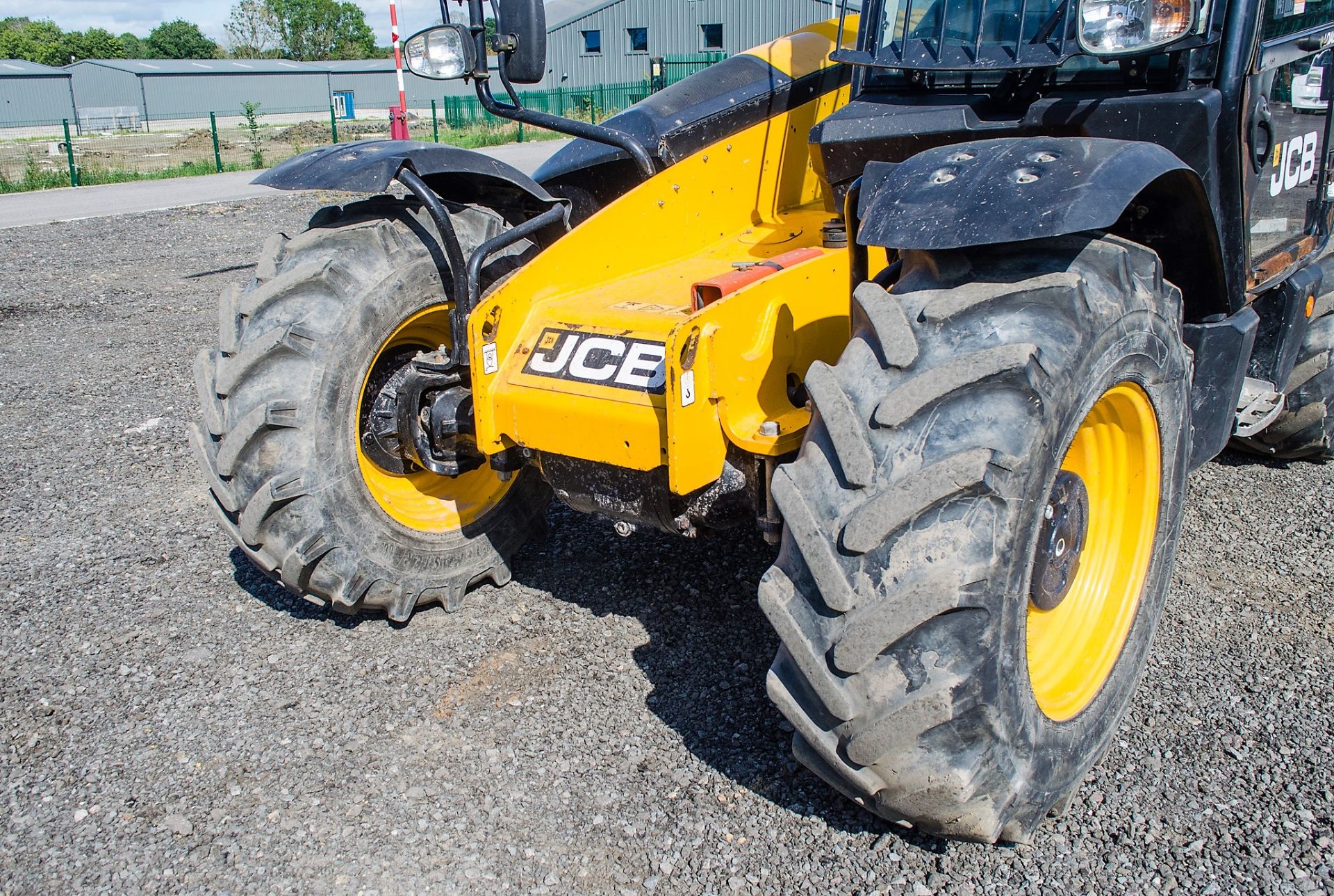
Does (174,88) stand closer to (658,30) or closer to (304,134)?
(658,30)

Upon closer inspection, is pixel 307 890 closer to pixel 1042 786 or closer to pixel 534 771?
pixel 534 771

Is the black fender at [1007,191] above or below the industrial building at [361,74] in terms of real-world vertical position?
below

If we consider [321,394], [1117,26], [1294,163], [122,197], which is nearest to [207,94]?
[122,197]

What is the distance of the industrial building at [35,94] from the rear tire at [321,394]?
5071cm

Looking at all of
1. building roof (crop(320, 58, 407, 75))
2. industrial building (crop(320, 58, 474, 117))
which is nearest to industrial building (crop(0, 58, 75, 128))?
industrial building (crop(320, 58, 474, 117))

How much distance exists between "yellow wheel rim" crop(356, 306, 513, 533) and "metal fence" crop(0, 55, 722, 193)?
37.4 ft

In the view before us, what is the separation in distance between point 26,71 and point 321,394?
55.9 metres

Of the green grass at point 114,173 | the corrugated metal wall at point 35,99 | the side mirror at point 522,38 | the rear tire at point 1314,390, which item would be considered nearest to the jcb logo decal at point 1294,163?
the rear tire at point 1314,390

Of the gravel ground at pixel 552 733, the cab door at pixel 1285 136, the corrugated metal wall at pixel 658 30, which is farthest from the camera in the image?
the corrugated metal wall at pixel 658 30

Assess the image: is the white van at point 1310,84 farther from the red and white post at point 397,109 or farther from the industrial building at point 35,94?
the industrial building at point 35,94

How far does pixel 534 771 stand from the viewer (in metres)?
2.96

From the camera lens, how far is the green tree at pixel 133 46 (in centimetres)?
8212

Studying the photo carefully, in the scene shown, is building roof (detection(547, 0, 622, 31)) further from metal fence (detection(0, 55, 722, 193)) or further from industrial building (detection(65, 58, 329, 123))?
industrial building (detection(65, 58, 329, 123))

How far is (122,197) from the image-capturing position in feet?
55.5
